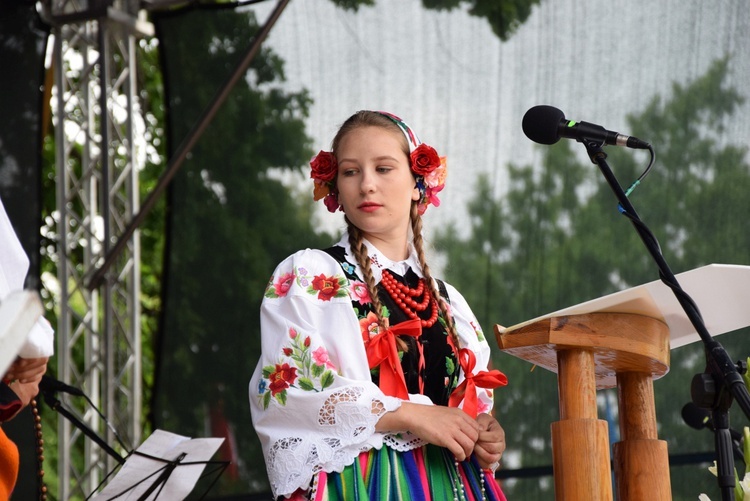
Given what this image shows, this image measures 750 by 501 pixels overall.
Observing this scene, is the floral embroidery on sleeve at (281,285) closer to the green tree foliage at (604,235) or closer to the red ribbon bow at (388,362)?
the red ribbon bow at (388,362)

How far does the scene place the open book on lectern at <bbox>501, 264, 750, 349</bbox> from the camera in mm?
1691

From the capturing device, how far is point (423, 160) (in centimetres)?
219

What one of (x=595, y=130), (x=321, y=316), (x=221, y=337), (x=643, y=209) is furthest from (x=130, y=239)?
(x=595, y=130)

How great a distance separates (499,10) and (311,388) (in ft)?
7.72

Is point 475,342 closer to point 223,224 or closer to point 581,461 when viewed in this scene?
point 581,461

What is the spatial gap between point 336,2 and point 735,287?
2632 millimetres

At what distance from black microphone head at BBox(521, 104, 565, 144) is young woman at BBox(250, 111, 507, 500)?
316mm

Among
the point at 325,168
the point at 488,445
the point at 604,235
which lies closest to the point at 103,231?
the point at 604,235

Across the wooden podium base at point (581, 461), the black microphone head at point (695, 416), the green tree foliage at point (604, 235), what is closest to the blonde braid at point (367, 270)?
the wooden podium base at point (581, 461)

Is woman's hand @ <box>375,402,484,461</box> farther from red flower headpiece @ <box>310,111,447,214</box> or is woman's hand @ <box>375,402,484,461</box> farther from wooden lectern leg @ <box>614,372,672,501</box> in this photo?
red flower headpiece @ <box>310,111,447,214</box>

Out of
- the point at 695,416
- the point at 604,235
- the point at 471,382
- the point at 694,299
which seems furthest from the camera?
the point at 604,235

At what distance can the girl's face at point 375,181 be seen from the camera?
6.91 feet

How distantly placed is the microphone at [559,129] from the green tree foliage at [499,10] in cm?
191

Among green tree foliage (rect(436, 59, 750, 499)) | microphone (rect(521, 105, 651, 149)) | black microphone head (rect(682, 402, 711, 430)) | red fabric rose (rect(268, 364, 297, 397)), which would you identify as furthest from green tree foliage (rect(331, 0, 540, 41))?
red fabric rose (rect(268, 364, 297, 397))
